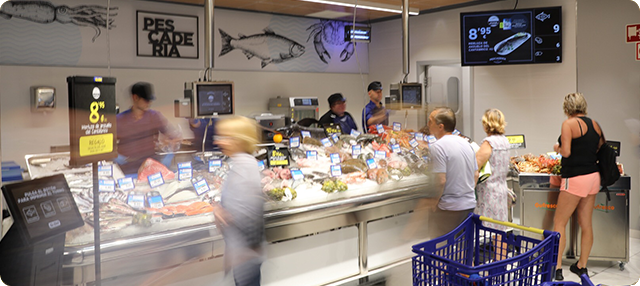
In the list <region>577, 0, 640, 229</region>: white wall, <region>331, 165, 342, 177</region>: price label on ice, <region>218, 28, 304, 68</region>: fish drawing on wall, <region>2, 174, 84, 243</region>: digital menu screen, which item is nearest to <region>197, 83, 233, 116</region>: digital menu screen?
<region>2, 174, 84, 243</region>: digital menu screen

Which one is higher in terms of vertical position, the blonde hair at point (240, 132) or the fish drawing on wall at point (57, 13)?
the fish drawing on wall at point (57, 13)

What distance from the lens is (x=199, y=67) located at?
738 cm

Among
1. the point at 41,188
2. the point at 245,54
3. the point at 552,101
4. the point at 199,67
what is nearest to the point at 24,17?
the point at 199,67

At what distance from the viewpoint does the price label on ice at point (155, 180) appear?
334cm

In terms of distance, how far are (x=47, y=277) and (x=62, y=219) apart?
305 mm

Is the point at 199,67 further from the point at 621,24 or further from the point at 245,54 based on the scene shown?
the point at 621,24

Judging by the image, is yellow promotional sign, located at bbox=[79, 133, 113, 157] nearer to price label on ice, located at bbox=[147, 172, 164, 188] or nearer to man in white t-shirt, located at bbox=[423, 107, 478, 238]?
price label on ice, located at bbox=[147, 172, 164, 188]

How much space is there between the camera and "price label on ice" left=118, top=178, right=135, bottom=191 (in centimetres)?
334

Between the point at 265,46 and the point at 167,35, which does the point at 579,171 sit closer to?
the point at 265,46

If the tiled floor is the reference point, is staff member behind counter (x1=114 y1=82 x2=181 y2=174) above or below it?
above

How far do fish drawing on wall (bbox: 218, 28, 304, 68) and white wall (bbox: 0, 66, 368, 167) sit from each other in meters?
0.28

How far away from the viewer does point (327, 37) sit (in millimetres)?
9109

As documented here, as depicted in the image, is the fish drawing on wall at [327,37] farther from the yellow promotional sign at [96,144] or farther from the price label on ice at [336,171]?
the yellow promotional sign at [96,144]

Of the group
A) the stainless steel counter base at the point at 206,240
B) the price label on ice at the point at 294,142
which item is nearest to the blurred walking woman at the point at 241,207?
the stainless steel counter base at the point at 206,240
